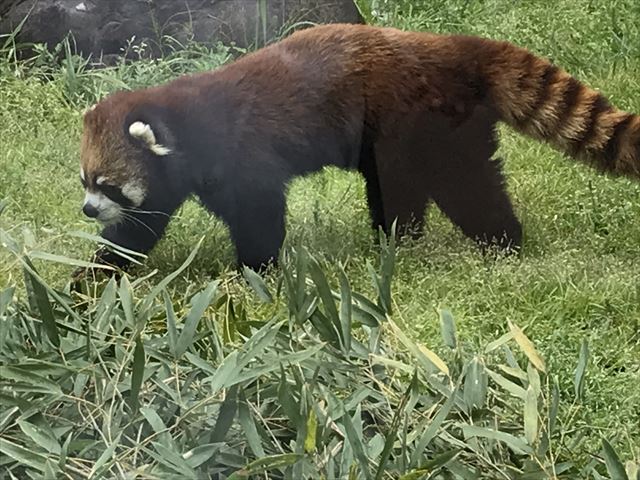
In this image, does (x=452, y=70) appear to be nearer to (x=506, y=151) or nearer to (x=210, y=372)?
(x=506, y=151)

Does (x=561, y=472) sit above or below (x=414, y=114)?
below

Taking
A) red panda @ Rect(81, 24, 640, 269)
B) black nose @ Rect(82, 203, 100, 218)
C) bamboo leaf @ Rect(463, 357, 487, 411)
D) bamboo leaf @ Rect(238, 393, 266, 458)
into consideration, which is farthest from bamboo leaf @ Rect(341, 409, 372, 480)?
black nose @ Rect(82, 203, 100, 218)

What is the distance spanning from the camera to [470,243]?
7.64 feet

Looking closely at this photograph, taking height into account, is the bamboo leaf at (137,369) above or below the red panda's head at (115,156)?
above

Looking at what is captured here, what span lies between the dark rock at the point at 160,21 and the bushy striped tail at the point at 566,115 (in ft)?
1.58

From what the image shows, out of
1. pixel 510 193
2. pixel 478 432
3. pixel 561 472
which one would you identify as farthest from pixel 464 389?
pixel 510 193

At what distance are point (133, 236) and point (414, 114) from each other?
27.6 inches

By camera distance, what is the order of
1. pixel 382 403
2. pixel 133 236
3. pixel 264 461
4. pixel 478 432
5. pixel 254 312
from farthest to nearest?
pixel 133 236, pixel 254 312, pixel 382 403, pixel 478 432, pixel 264 461

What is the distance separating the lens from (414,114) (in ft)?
7.85

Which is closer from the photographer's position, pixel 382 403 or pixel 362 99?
pixel 382 403

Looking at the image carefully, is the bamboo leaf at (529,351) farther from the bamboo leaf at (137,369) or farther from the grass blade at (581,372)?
the bamboo leaf at (137,369)

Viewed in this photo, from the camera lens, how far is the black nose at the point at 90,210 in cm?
228

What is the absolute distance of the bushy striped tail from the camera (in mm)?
2418

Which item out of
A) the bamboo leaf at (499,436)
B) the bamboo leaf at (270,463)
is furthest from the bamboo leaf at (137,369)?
the bamboo leaf at (499,436)
